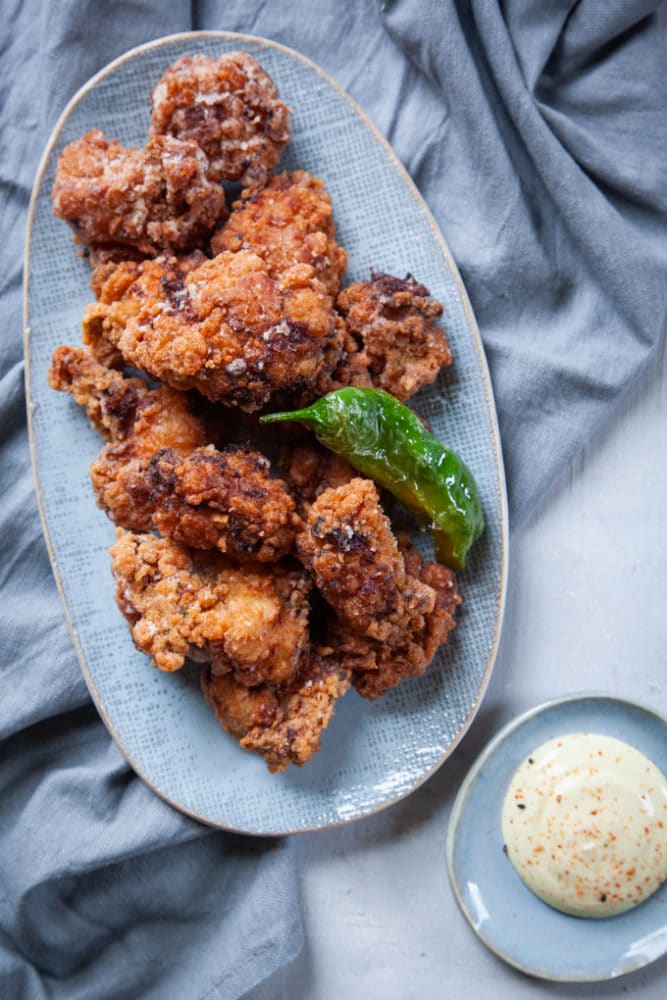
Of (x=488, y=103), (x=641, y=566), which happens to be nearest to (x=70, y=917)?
(x=641, y=566)

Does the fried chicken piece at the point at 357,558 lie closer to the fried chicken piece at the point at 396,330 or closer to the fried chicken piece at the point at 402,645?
the fried chicken piece at the point at 402,645

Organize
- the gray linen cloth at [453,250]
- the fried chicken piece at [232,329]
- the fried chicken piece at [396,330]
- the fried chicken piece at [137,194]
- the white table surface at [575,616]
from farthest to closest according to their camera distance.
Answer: the white table surface at [575,616]
the gray linen cloth at [453,250]
the fried chicken piece at [396,330]
the fried chicken piece at [137,194]
the fried chicken piece at [232,329]

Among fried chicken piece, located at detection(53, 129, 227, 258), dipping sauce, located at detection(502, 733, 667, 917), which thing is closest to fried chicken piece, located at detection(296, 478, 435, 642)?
dipping sauce, located at detection(502, 733, 667, 917)

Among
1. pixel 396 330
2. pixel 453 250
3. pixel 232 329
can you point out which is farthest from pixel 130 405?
pixel 453 250

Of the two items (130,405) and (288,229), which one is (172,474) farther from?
(288,229)

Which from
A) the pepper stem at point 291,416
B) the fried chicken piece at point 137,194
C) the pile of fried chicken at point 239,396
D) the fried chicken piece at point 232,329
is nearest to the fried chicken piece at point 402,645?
the pile of fried chicken at point 239,396

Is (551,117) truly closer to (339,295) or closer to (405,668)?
(339,295)

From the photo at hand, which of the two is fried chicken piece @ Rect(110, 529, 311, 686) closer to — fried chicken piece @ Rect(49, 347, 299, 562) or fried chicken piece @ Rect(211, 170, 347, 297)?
fried chicken piece @ Rect(49, 347, 299, 562)
